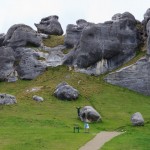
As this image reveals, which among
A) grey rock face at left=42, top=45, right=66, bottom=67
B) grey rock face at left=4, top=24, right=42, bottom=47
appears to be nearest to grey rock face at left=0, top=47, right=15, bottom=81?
grey rock face at left=4, top=24, right=42, bottom=47

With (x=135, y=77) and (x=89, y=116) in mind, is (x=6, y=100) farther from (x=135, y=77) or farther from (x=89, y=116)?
(x=135, y=77)

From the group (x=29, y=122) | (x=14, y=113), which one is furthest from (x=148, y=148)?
(x=14, y=113)

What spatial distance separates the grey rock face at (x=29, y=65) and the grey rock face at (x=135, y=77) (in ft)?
58.3

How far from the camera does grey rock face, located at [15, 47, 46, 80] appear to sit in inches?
4050

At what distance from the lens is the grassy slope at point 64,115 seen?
42.8 metres

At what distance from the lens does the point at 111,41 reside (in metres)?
101

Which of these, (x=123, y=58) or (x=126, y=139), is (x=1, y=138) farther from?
(x=123, y=58)

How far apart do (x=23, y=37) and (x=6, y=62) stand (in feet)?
29.2

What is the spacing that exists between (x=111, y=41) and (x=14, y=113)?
132 ft

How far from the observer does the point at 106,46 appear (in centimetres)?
10088

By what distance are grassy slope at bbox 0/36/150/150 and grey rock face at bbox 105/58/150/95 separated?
6.87 feet

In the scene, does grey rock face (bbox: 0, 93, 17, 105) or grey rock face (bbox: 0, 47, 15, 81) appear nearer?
grey rock face (bbox: 0, 93, 17, 105)

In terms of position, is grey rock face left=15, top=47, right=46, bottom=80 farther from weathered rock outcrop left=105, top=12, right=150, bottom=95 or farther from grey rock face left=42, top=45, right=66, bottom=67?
weathered rock outcrop left=105, top=12, right=150, bottom=95

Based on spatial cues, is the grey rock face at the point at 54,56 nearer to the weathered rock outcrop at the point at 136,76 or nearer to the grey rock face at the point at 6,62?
the grey rock face at the point at 6,62
